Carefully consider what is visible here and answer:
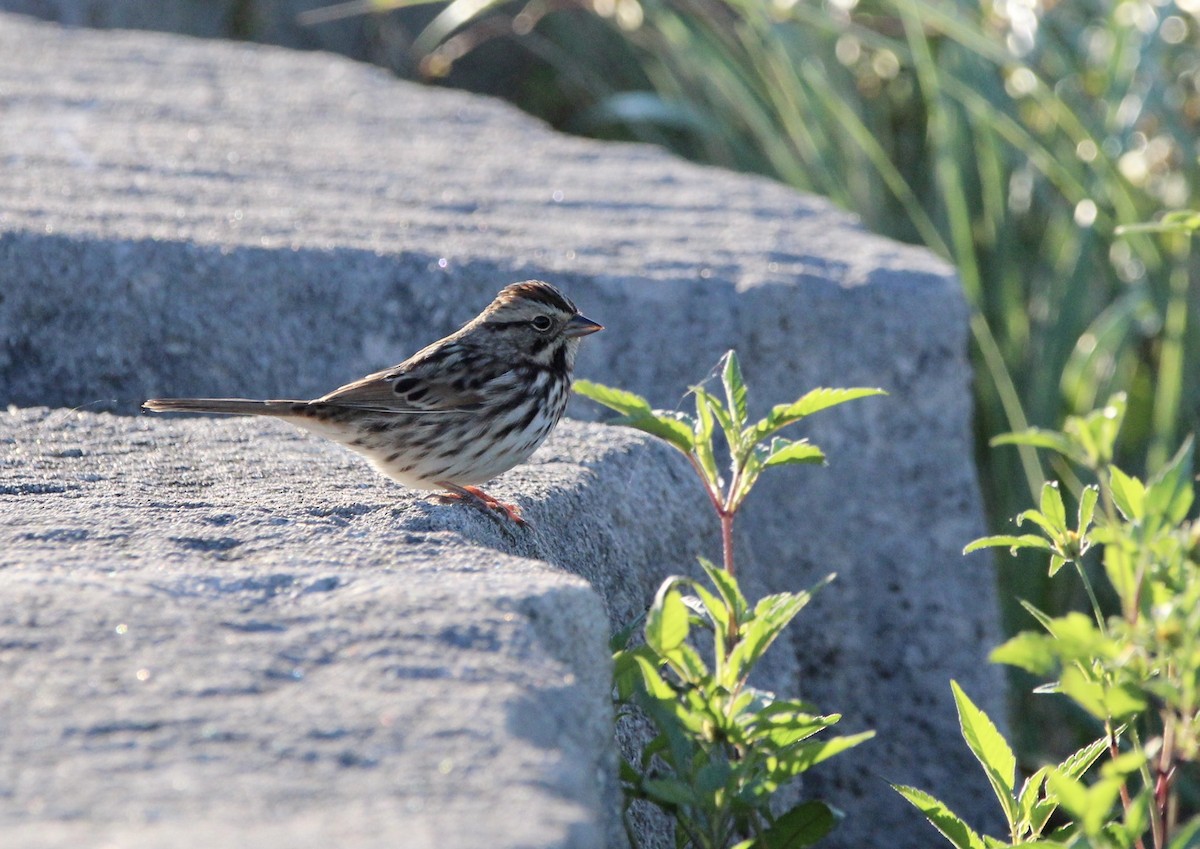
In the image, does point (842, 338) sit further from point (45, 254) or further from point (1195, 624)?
point (1195, 624)

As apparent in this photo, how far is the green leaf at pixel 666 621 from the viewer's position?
5.90 feet

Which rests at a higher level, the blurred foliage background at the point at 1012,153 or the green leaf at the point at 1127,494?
the green leaf at the point at 1127,494

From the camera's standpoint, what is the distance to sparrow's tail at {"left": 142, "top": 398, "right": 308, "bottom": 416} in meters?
2.97

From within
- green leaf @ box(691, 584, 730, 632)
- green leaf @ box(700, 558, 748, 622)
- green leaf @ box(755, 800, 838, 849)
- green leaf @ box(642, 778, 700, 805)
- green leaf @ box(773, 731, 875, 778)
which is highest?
green leaf @ box(700, 558, 748, 622)

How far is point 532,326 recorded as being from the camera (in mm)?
3340

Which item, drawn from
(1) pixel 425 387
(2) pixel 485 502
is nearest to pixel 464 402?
(1) pixel 425 387

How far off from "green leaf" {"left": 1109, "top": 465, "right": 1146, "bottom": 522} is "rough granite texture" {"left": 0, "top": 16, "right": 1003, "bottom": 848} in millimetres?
1093

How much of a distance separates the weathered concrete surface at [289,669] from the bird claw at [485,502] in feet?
0.13

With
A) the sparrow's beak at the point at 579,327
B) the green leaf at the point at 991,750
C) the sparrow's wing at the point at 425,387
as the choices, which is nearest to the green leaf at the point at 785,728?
the green leaf at the point at 991,750

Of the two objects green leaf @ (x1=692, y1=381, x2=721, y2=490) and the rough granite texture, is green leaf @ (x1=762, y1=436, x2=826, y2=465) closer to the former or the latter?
green leaf @ (x1=692, y1=381, x2=721, y2=490)

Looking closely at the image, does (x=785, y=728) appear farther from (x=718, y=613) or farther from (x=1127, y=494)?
(x=1127, y=494)

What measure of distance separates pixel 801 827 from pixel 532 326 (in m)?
1.59

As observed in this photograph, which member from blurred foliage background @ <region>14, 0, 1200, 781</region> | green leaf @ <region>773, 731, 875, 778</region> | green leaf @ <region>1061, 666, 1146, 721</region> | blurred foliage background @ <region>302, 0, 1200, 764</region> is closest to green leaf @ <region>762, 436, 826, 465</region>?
green leaf @ <region>773, 731, 875, 778</region>

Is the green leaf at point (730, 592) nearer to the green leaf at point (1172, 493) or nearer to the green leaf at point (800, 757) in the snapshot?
the green leaf at point (800, 757)
